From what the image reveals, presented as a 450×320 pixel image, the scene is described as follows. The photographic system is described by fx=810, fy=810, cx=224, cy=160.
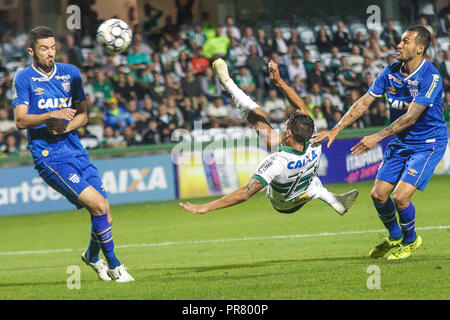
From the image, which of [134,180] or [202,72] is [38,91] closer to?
[134,180]

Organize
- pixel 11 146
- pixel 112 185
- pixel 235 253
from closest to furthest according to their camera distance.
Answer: pixel 235 253
pixel 112 185
pixel 11 146

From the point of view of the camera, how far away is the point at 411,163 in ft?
28.1

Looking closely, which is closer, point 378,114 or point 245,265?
point 245,265

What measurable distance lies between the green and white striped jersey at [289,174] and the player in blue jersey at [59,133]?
1.73 meters

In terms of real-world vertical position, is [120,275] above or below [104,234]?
below

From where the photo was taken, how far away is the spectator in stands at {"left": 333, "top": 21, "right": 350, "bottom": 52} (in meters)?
20.7

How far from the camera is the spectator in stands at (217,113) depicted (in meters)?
18.6

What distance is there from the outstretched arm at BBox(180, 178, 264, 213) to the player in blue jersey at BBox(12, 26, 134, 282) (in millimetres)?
1638

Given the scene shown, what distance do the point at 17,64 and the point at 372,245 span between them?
12501 millimetres

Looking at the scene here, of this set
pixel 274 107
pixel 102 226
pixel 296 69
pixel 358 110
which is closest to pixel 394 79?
pixel 358 110

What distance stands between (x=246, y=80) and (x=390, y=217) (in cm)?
1091

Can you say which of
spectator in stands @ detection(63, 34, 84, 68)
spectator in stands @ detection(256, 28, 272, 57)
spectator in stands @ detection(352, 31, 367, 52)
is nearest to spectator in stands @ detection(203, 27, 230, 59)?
spectator in stands @ detection(256, 28, 272, 57)
